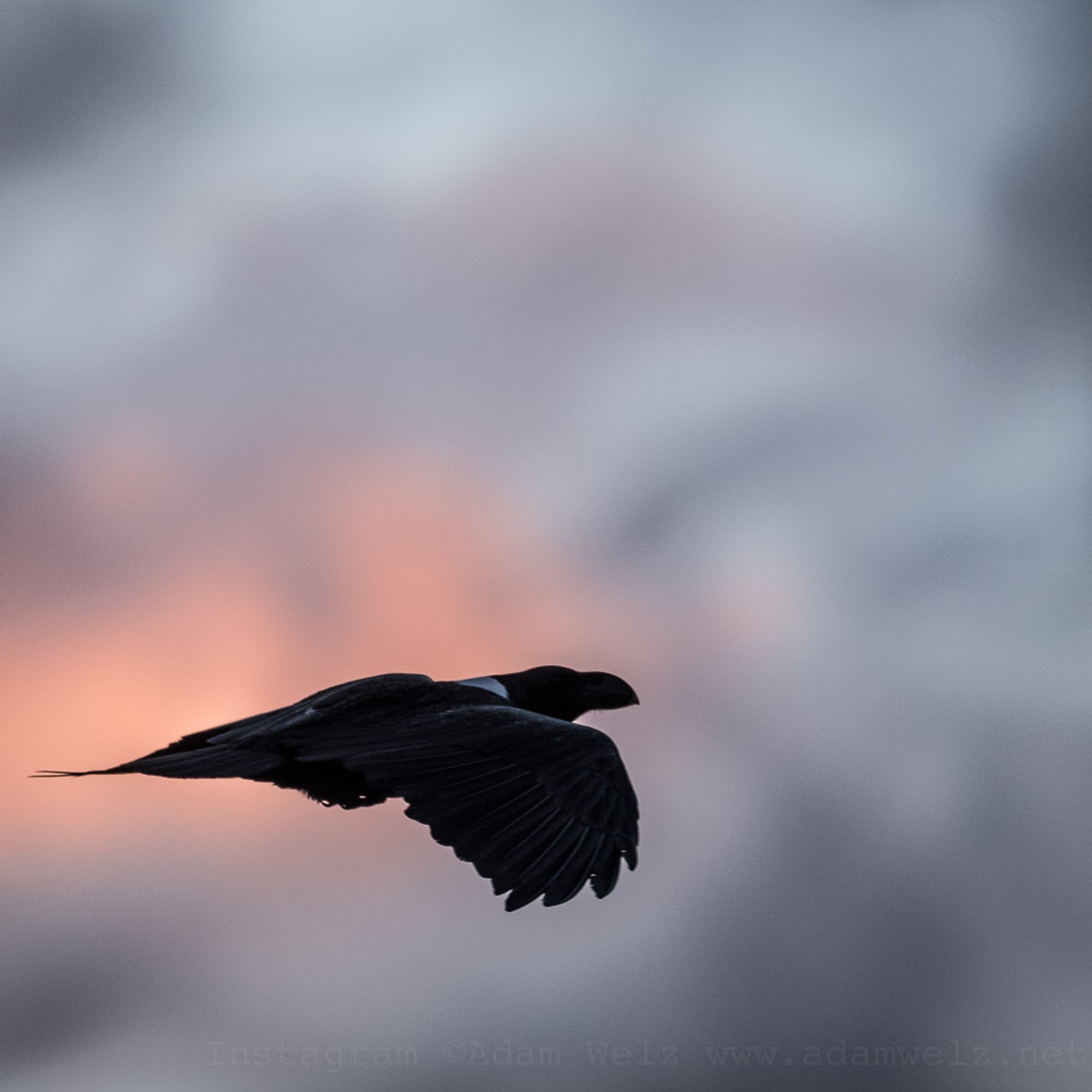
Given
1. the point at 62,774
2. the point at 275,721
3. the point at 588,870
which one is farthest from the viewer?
the point at 275,721

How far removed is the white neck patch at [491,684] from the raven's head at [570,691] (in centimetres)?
4

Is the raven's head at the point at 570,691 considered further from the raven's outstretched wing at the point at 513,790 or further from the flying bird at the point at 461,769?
the raven's outstretched wing at the point at 513,790

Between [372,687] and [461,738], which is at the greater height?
[372,687]

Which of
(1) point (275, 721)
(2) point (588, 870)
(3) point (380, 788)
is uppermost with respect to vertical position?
(1) point (275, 721)

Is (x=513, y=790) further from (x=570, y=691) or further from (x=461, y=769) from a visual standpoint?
(x=570, y=691)

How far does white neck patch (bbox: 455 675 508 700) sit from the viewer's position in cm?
1133

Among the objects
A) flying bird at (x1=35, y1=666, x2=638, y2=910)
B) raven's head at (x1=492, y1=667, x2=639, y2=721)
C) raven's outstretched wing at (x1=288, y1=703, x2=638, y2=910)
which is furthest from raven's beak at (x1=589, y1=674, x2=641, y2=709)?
raven's outstretched wing at (x1=288, y1=703, x2=638, y2=910)

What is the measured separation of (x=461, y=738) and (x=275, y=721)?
176cm

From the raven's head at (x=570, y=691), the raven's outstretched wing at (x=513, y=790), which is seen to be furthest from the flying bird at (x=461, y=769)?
the raven's head at (x=570, y=691)

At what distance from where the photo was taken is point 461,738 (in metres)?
8.93

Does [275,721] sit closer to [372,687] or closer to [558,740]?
[372,687]

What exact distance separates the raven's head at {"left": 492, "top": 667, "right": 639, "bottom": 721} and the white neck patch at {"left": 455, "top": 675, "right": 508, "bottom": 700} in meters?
0.04

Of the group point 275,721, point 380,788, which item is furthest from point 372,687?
point 380,788

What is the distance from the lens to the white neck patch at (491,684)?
37.2 feet
